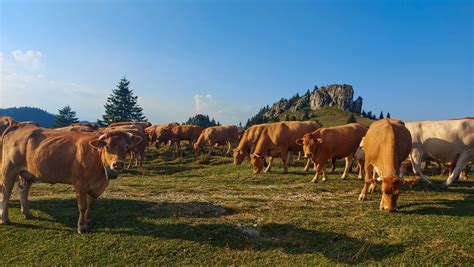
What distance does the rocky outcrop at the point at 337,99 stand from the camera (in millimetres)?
182375

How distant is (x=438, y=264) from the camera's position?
6.90m

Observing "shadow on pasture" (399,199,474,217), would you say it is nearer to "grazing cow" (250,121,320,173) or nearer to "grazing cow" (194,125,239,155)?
"grazing cow" (250,121,320,173)

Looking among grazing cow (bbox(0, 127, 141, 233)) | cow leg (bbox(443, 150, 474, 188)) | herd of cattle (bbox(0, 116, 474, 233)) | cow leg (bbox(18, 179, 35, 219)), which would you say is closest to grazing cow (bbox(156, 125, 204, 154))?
herd of cattle (bbox(0, 116, 474, 233))

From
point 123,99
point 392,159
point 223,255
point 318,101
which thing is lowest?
point 223,255

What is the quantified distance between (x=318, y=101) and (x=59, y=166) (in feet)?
613

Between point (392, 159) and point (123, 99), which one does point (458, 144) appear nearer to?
point (392, 159)

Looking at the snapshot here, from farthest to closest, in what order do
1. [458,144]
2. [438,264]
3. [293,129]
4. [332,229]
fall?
1. [293,129]
2. [458,144]
3. [332,229]
4. [438,264]

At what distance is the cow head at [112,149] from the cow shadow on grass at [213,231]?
1.70 m

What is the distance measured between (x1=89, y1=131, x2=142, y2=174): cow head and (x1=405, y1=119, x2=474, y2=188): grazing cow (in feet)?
37.7

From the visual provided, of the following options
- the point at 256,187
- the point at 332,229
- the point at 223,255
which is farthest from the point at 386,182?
the point at 256,187

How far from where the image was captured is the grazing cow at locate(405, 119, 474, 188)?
523 inches

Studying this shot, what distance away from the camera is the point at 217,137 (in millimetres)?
35625

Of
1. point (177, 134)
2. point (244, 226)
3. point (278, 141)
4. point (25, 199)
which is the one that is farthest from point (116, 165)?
point (177, 134)

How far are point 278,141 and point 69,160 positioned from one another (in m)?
14.1
